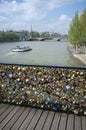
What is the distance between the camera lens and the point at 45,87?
4.07 meters

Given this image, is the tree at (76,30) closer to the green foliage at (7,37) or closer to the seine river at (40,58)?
the seine river at (40,58)

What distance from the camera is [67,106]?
3.94m

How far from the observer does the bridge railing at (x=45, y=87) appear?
3.83 meters

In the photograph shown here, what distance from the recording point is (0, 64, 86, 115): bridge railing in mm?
3835

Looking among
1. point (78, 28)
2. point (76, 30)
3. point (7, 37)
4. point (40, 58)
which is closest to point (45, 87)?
point (78, 28)

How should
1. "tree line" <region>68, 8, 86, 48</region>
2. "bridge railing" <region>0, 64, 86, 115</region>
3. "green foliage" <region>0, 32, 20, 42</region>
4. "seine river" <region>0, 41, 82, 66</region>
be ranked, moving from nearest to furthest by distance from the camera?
"bridge railing" <region>0, 64, 86, 115</region>
"seine river" <region>0, 41, 82, 66</region>
"tree line" <region>68, 8, 86, 48</region>
"green foliage" <region>0, 32, 20, 42</region>

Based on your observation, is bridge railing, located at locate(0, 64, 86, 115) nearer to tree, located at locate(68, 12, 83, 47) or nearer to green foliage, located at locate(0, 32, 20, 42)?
tree, located at locate(68, 12, 83, 47)

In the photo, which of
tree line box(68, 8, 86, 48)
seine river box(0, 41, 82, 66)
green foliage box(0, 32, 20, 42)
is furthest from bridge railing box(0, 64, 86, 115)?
green foliage box(0, 32, 20, 42)

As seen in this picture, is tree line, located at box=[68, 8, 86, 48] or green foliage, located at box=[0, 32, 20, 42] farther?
green foliage, located at box=[0, 32, 20, 42]

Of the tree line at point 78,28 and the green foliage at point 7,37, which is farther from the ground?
the tree line at point 78,28

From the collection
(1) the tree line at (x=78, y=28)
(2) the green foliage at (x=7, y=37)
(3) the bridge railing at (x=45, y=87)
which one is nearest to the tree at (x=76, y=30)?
(1) the tree line at (x=78, y=28)

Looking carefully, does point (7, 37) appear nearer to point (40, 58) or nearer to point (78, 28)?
point (40, 58)

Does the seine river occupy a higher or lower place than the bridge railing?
lower

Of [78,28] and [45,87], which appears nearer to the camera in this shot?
[45,87]
